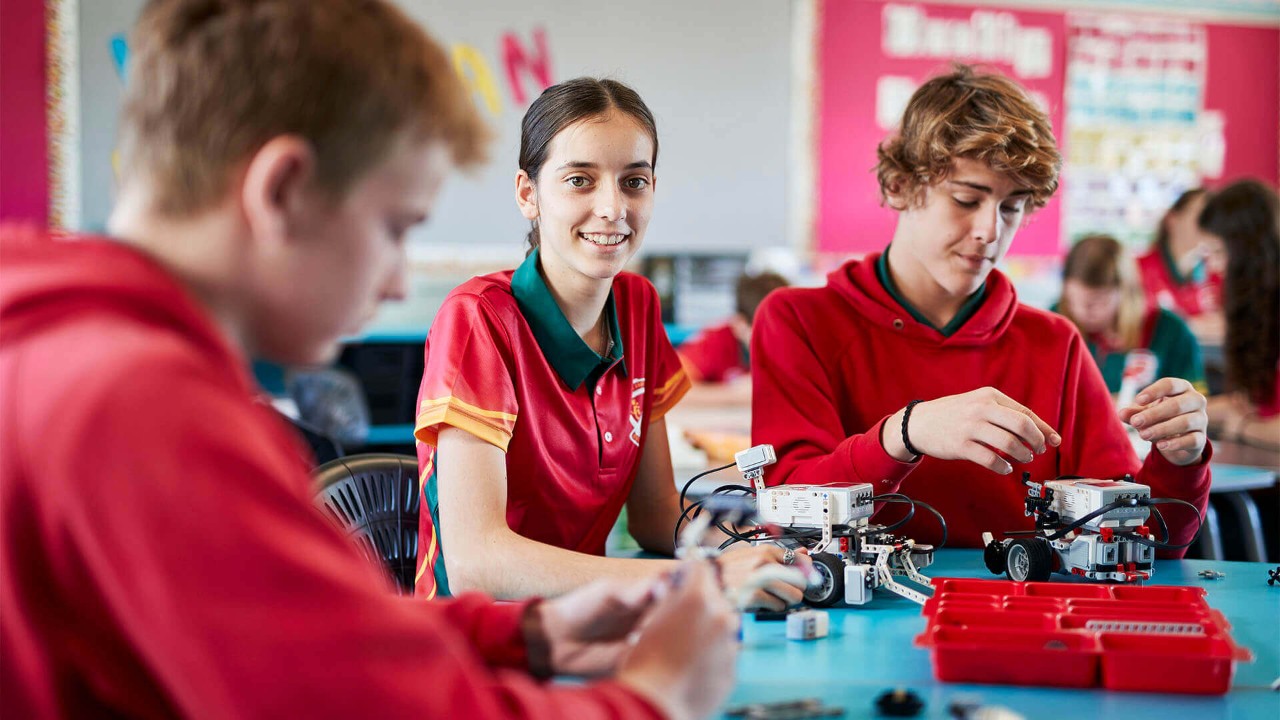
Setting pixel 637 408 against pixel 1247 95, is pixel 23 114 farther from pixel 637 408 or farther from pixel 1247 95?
pixel 1247 95

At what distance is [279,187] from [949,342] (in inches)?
55.3

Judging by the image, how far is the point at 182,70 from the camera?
71cm

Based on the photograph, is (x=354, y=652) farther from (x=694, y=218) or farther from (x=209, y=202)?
(x=694, y=218)

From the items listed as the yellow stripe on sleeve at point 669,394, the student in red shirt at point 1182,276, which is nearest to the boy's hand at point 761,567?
the yellow stripe on sleeve at point 669,394

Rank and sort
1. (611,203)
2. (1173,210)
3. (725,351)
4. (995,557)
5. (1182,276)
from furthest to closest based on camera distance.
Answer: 1. (1182,276)
2. (1173,210)
3. (725,351)
4. (611,203)
5. (995,557)

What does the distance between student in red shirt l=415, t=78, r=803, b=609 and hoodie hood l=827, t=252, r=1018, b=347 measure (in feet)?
1.24

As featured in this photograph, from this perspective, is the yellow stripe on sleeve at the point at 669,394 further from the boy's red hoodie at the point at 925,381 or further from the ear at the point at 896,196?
the ear at the point at 896,196

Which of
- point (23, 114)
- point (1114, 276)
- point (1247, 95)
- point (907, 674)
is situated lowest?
point (907, 674)

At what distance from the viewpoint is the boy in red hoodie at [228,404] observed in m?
0.55

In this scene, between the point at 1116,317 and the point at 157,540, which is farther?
the point at 1116,317

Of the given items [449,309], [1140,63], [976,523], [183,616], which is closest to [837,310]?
[976,523]

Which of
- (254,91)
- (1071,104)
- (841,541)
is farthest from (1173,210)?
(254,91)

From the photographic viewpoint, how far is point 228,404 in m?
0.59

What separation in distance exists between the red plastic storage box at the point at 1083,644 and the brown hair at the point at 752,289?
10.1 ft
